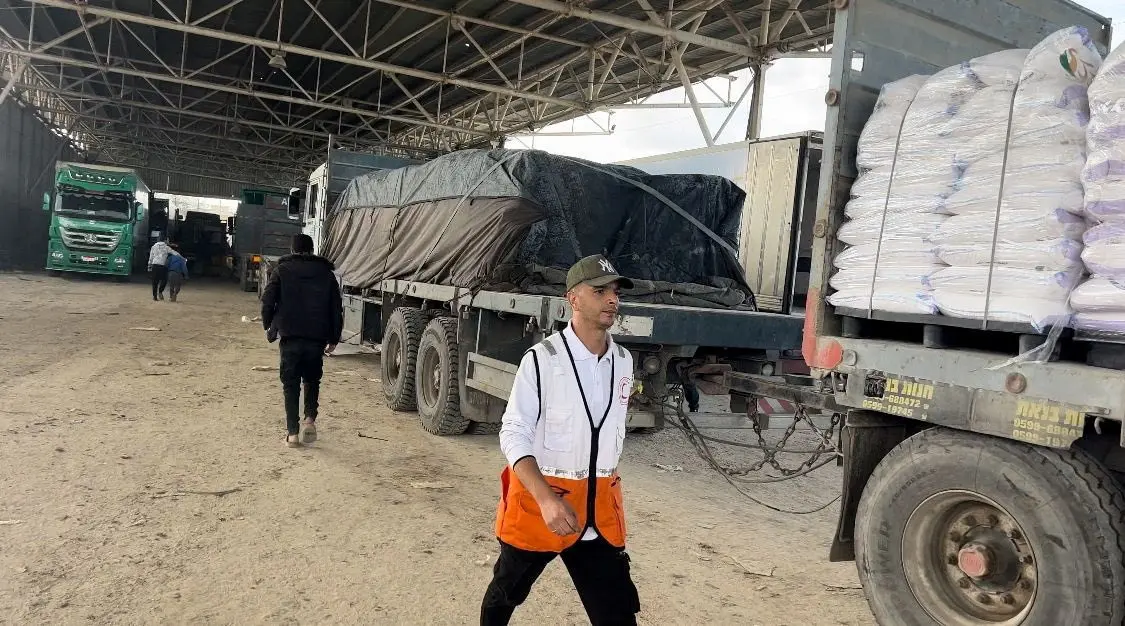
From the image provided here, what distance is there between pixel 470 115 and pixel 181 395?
19.6m

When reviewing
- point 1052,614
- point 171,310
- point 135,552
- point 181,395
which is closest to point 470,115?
point 171,310

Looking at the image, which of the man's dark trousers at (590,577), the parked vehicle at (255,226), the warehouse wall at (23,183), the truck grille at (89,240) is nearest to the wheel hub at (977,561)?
the man's dark trousers at (590,577)

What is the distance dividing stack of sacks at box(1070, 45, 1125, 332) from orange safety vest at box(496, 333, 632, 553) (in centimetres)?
168

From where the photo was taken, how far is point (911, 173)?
11.0 ft

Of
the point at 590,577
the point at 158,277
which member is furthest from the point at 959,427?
the point at 158,277

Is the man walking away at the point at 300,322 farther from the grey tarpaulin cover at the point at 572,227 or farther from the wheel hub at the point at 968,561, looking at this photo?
the wheel hub at the point at 968,561

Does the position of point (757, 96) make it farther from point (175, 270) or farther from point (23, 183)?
point (23, 183)

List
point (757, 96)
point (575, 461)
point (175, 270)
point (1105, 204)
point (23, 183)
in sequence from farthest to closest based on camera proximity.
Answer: point (23, 183), point (175, 270), point (757, 96), point (1105, 204), point (575, 461)

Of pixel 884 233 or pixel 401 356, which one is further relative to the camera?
pixel 401 356

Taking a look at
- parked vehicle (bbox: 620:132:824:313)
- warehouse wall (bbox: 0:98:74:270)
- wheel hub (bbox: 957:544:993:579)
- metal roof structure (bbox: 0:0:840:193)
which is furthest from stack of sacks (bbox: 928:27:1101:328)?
warehouse wall (bbox: 0:98:74:270)

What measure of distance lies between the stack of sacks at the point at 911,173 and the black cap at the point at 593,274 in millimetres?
1412

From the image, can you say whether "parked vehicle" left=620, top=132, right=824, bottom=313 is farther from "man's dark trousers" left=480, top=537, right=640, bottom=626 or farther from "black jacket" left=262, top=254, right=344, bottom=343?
"man's dark trousers" left=480, top=537, right=640, bottom=626

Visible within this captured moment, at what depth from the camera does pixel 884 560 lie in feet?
10.7

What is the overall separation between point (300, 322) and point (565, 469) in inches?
182
